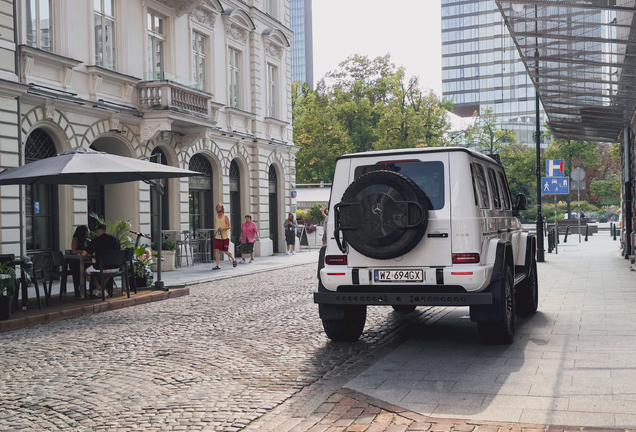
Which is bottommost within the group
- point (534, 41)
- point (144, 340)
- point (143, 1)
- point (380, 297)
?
point (144, 340)

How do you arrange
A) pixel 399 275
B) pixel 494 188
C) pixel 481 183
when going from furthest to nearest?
pixel 494 188, pixel 481 183, pixel 399 275

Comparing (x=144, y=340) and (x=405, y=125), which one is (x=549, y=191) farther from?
(x=405, y=125)

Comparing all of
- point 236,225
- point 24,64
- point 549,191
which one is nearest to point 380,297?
point 24,64

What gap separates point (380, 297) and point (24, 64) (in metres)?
12.1

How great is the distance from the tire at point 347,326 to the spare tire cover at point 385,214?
103 centimetres

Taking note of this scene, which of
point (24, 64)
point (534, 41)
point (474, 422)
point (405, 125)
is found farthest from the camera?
point (405, 125)

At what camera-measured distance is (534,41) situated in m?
11.6

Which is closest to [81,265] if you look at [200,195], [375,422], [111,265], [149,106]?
[111,265]

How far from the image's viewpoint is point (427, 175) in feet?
23.9

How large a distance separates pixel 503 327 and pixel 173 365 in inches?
135

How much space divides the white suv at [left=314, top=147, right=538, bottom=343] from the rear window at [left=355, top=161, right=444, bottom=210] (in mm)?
10

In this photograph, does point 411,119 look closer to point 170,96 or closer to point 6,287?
point 170,96

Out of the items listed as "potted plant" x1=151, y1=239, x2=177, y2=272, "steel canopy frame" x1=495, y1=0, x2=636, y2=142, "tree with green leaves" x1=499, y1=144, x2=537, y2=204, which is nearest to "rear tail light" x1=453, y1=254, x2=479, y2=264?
"steel canopy frame" x1=495, y1=0, x2=636, y2=142

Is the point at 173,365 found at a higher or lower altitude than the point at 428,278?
lower
